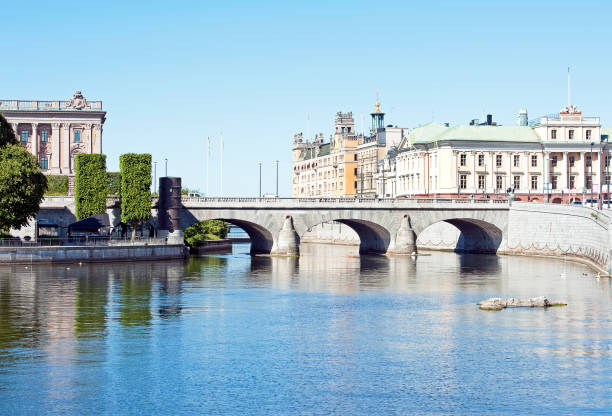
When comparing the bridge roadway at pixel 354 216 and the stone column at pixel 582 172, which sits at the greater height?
the stone column at pixel 582 172

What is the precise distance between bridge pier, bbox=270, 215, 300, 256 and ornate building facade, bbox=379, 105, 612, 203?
45.8 meters

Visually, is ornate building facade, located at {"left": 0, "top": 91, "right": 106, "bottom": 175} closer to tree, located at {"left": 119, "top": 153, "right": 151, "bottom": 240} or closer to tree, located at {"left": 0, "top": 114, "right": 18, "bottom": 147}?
tree, located at {"left": 119, "top": 153, "right": 151, "bottom": 240}

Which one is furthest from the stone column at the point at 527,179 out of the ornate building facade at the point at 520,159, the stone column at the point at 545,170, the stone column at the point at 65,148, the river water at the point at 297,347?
the river water at the point at 297,347

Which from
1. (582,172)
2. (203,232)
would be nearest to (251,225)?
(203,232)

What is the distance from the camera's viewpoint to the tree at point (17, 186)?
108m

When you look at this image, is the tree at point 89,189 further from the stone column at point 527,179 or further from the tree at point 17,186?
the stone column at point 527,179

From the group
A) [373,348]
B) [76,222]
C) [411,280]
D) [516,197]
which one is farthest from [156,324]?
[516,197]

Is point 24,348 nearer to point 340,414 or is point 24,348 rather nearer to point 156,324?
point 156,324

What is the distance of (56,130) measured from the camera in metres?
177

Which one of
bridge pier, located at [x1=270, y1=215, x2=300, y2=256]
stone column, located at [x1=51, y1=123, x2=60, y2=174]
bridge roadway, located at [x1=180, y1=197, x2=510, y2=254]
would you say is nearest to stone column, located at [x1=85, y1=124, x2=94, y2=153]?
stone column, located at [x1=51, y1=123, x2=60, y2=174]

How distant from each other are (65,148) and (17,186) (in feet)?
227

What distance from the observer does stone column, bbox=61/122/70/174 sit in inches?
6954

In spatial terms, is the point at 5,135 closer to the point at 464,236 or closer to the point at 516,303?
the point at 516,303

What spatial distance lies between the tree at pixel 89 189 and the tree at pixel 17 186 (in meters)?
16.4
